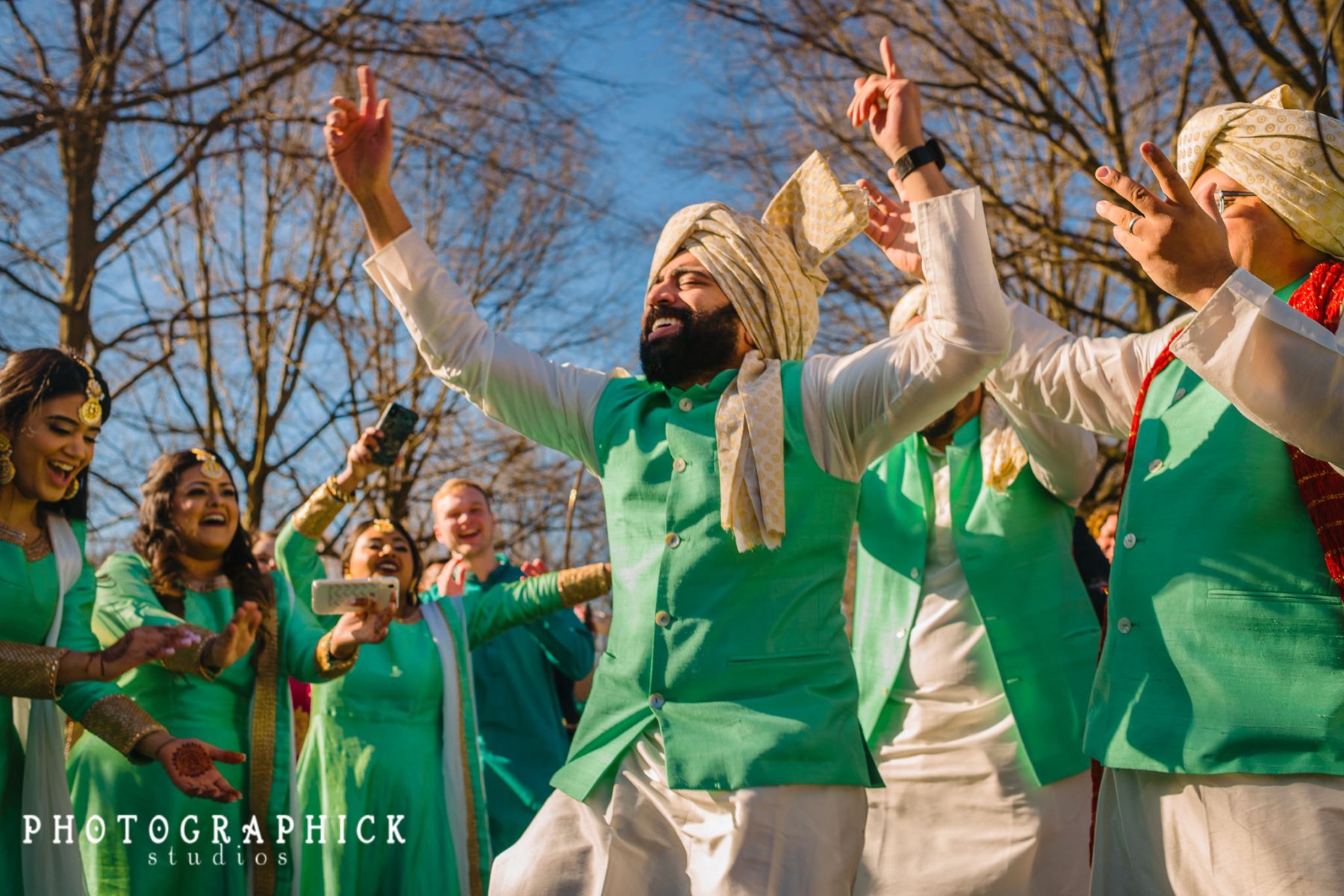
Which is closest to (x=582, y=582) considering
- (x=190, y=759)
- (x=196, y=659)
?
(x=196, y=659)

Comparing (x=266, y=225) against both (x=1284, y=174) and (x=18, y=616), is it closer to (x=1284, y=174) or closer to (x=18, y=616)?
(x=18, y=616)

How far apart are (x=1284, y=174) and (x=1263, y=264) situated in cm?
21

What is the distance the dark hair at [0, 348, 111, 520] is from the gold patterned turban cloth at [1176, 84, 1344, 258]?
136 inches

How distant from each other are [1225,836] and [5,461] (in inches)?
139

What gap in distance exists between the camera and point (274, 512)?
1401 centimetres

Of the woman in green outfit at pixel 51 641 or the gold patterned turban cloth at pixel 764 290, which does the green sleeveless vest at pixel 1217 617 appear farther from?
the woman in green outfit at pixel 51 641

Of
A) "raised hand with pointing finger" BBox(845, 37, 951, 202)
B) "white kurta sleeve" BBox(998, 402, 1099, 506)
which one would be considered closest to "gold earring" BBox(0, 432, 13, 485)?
"raised hand with pointing finger" BBox(845, 37, 951, 202)

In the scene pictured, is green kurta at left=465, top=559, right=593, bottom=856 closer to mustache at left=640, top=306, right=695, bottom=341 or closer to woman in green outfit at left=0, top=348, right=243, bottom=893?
woman in green outfit at left=0, top=348, right=243, bottom=893

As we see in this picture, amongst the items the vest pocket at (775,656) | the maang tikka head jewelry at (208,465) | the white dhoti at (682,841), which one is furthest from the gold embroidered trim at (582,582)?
the vest pocket at (775,656)

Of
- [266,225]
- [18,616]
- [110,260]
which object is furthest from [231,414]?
[18,616]

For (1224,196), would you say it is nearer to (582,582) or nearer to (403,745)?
(582,582)

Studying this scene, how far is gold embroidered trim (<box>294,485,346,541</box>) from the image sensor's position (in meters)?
5.35

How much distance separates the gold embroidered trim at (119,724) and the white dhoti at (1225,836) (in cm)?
271

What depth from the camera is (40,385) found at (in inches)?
164
